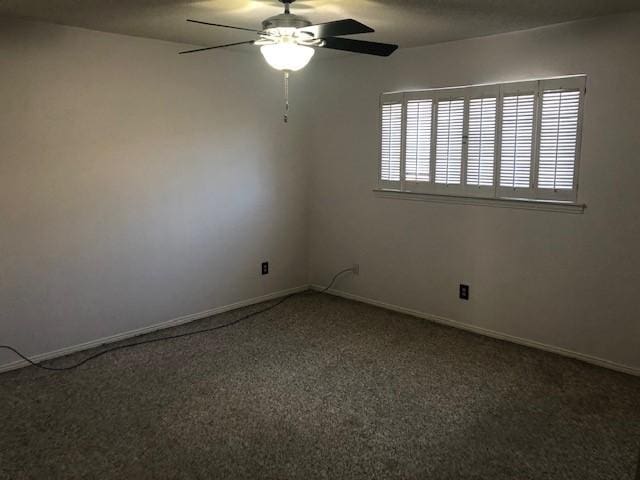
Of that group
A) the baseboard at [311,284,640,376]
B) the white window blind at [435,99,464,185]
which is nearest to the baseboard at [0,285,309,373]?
the baseboard at [311,284,640,376]

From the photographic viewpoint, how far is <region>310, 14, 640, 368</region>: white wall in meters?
3.32

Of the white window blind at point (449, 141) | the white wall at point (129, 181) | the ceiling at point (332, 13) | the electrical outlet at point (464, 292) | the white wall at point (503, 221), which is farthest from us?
the electrical outlet at point (464, 292)

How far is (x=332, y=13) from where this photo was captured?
3.09 m

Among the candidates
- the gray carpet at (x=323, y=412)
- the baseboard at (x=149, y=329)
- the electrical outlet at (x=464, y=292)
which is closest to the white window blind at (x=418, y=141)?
the electrical outlet at (x=464, y=292)

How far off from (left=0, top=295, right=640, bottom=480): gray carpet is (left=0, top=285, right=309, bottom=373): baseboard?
3.8 inches

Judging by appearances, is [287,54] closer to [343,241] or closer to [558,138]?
[558,138]

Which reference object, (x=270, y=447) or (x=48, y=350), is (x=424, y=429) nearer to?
(x=270, y=447)

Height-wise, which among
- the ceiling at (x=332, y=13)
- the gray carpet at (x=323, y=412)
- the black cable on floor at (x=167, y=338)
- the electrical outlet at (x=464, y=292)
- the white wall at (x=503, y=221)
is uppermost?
the ceiling at (x=332, y=13)

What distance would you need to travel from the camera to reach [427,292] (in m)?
4.44

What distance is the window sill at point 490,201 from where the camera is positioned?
11.7 feet

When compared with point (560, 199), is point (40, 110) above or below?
above

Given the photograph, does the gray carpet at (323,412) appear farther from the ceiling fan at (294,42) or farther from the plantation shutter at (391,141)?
the ceiling fan at (294,42)

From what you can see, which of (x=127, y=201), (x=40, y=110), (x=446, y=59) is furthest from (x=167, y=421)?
(x=446, y=59)

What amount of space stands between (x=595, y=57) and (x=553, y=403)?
215 cm
